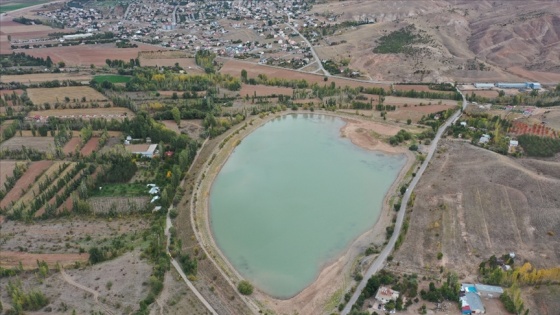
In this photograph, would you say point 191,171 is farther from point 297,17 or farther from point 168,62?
point 297,17

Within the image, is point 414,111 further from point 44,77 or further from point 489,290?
point 44,77

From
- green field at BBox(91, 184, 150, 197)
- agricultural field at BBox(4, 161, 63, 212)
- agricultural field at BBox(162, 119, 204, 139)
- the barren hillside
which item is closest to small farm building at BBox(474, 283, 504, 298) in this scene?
green field at BBox(91, 184, 150, 197)

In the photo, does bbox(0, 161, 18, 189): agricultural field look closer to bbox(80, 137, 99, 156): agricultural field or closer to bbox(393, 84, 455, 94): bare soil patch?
bbox(80, 137, 99, 156): agricultural field

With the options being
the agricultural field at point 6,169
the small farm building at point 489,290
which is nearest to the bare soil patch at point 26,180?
the agricultural field at point 6,169

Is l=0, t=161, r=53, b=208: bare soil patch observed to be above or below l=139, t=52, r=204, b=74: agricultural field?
below

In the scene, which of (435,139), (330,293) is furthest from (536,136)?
(330,293)

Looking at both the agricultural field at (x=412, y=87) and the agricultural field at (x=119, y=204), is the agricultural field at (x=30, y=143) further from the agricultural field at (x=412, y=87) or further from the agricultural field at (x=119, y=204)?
the agricultural field at (x=412, y=87)
